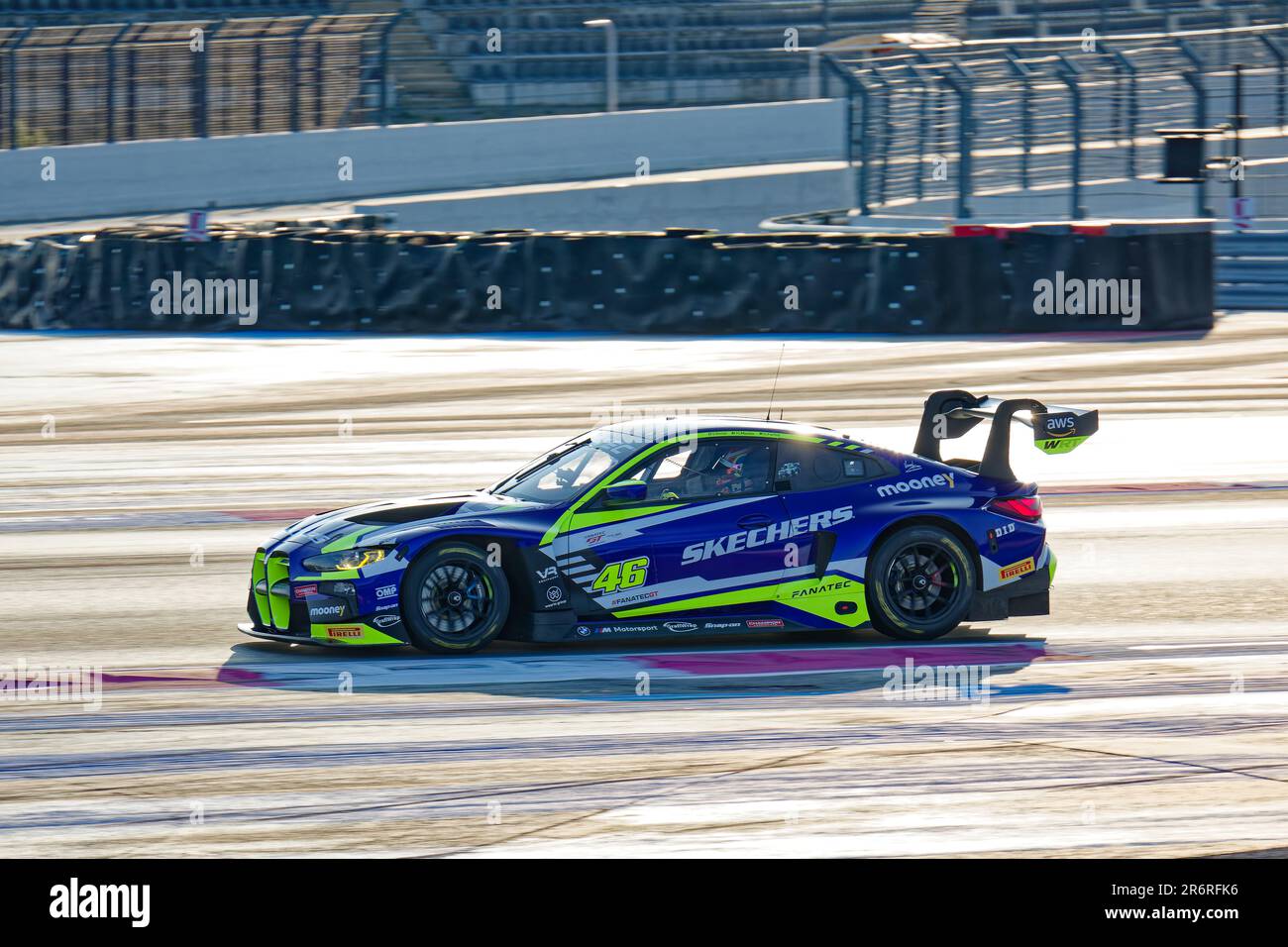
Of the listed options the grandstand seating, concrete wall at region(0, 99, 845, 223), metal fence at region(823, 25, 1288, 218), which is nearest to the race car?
metal fence at region(823, 25, 1288, 218)

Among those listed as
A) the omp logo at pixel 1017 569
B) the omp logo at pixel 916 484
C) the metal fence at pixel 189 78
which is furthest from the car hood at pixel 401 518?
the metal fence at pixel 189 78

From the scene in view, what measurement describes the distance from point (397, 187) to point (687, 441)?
2630 cm

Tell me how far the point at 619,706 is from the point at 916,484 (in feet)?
7.26

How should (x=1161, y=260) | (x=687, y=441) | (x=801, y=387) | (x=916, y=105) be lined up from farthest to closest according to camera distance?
(x=916, y=105) → (x=1161, y=260) → (x=801, y=387) → (x=687, y=441)

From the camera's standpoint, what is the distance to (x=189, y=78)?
32.9 m

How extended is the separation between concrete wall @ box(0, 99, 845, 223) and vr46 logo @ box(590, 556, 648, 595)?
25.9m

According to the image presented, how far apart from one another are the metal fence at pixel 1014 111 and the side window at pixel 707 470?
2024 centimetres

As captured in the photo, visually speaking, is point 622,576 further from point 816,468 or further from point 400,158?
point 400,158
